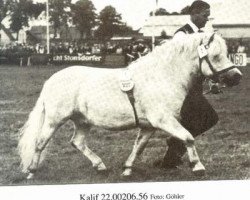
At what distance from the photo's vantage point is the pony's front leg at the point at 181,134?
356cm

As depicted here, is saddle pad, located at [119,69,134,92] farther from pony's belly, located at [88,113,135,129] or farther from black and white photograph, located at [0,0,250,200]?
pony's belly, located at [88,113,135,129]

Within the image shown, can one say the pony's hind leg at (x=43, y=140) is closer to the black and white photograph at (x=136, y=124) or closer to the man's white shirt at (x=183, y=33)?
the black and white photograph at (x=136, y=124)

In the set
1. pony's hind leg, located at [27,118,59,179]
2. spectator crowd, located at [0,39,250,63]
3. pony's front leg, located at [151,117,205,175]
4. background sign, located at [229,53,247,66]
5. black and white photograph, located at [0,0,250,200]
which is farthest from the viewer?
spectator crowd, located at [0,39,250,63]

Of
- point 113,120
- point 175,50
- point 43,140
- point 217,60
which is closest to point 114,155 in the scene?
point 113,120

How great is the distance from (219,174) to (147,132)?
1.95 ft

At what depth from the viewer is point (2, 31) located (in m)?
5.37

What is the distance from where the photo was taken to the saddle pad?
3.67 m

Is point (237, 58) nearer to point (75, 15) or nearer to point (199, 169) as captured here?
point (75, 15)

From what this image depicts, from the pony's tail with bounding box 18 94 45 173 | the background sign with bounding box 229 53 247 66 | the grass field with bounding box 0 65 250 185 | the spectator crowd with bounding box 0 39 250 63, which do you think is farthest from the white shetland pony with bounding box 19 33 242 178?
the spectator crowd with bounding box 0 39 250 63

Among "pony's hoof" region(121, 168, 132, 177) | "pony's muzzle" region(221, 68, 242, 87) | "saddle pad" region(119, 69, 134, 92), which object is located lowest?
"pony's hoof" region(121, 168, 132, 177)

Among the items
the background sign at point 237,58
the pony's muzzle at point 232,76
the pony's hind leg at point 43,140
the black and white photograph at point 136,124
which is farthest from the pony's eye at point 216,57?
the background sign at point 237,58

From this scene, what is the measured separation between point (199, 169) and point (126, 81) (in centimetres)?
75

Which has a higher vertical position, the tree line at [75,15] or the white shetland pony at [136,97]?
the tree line at [75,15]

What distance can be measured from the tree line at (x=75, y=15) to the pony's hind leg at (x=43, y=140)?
3.14 ft
